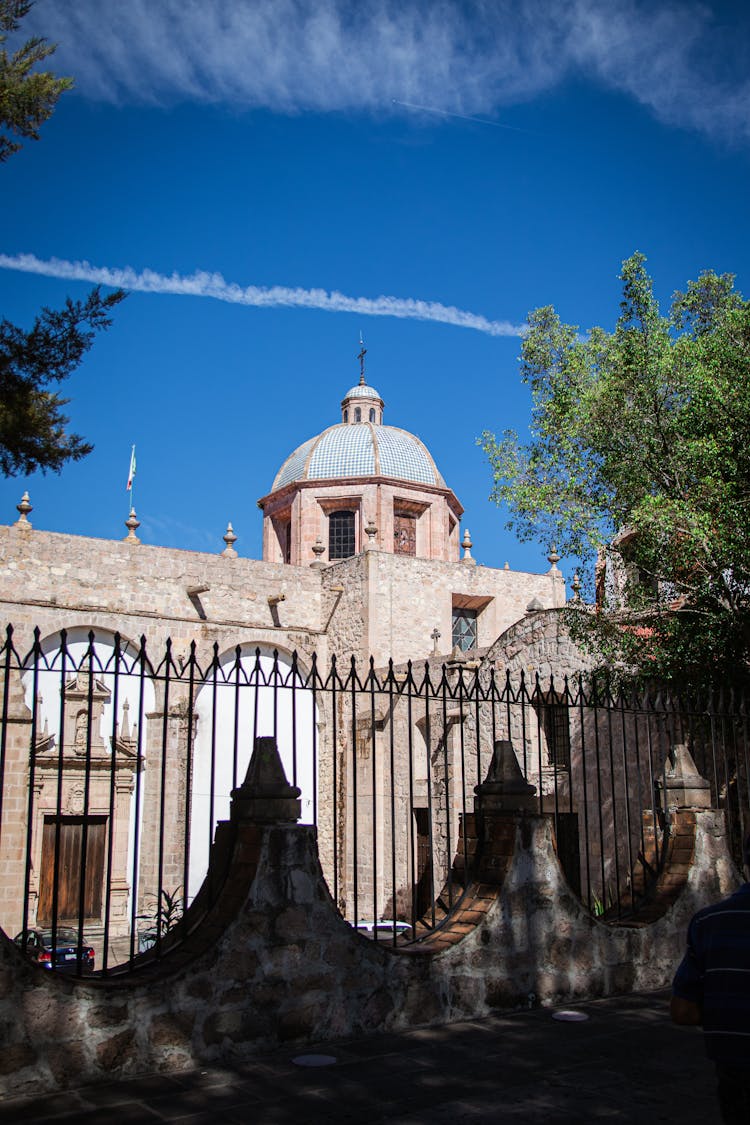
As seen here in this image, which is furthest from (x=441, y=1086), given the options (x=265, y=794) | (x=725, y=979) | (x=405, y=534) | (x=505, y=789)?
(x=405, y=534)

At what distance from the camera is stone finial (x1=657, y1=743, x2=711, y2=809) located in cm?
791

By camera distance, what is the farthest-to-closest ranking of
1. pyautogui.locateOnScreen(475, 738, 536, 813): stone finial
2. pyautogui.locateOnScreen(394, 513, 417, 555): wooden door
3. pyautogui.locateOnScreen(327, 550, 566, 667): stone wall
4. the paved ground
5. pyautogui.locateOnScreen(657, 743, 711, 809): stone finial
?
pyautogui.locateOnScreen(394, 513, 417, 555): wooden door, pyautogui.locateOnScreen(327, 550, 566, 667): stone wall, pyautogui.locateOnScreen(657, 743, 711, 809): stone finial, pyautogui.locateOnScreen(475, 738, 536, 813): stone finial, the paved ground

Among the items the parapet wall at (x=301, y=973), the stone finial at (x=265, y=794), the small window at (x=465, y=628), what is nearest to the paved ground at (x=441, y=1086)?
the parapet wall at (x=301, y=973)

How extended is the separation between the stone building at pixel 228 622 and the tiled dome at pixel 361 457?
0.11 meters

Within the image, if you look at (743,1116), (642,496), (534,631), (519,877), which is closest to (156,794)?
(534,631)

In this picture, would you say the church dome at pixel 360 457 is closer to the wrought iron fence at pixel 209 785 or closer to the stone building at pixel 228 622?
the stone building at pixel 228 622

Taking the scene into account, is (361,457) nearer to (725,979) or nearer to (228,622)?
(228,622)

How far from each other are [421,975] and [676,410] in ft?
30.8

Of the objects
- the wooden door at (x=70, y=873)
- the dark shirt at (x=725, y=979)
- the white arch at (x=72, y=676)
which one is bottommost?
the wooden door at (x=70, y=873)

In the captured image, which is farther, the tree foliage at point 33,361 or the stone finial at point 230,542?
the stone finial at point 230,542

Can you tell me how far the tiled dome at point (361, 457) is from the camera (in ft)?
99.9

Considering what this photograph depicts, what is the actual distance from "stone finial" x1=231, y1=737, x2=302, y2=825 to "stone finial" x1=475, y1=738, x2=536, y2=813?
1696mm

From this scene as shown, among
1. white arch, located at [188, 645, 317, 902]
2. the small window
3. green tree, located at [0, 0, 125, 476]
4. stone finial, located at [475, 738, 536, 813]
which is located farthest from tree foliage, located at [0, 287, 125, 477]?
the small window

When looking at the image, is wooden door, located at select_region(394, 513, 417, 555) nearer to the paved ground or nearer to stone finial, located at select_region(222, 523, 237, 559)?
stone finial, located at select_region(222, 523, 237, 559)
